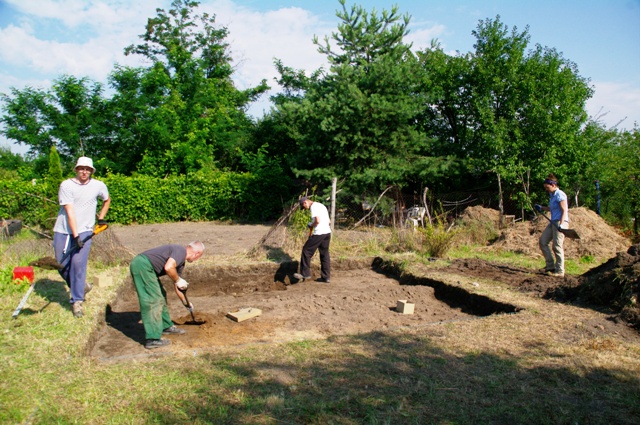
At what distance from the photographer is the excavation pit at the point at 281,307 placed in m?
5.78

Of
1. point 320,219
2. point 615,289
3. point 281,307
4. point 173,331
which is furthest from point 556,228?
point 173,331

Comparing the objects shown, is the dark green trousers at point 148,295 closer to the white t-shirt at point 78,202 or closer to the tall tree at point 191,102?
the white t-shirt at point 78,202

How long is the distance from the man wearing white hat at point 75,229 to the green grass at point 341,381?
49cm

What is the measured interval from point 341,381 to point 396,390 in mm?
454

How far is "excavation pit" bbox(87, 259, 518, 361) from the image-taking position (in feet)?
19.0

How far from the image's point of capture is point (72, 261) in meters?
5.70

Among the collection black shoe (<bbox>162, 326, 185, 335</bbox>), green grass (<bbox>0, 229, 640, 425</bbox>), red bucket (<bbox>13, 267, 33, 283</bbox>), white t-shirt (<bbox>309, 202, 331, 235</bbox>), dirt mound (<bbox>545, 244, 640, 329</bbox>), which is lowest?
black shoe (<bbox>162, 326, 185, 335</bbox>)

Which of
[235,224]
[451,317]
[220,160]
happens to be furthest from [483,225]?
[220,160]

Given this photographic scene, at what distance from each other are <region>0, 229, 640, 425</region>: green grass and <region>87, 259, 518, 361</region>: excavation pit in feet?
1.62

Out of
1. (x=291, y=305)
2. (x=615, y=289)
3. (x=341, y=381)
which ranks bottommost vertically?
(x=291, y=305)

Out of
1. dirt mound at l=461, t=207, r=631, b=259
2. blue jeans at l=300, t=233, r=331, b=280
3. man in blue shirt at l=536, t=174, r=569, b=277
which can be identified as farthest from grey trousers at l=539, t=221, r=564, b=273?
blue jeans at l=300, t=233, r=331, b=280

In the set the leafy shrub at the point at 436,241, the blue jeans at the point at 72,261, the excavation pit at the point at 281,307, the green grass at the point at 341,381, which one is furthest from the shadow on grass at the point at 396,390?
the leafy shrub at the point at 436,241

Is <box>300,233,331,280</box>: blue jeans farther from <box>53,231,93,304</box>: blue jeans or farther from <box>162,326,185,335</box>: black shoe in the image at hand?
<box>53,231,93,304</box>: blue jeans

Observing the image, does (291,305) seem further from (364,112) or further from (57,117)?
(57,117)
